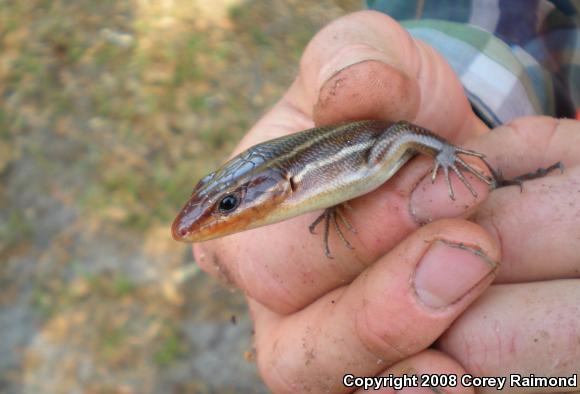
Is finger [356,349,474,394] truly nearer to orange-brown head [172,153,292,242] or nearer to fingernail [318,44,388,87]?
orange-brown head [172,153,292,242]

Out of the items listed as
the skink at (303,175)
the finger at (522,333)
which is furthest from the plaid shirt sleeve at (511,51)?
the finger at (522,333)

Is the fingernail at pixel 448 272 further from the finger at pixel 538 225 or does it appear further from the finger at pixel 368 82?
the finger at pixel 368 82

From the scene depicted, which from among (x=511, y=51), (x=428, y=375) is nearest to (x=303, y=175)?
(x=428, y=375)

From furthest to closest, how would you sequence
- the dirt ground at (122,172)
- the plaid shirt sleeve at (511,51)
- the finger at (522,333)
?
the dirt ground at (122,172), the plaid shirt sleeve at (511,51), the finger at (522,333)

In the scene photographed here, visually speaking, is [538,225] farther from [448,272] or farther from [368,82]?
[368,82]

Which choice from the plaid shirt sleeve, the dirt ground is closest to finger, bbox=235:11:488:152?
the plaid shirt sleeve

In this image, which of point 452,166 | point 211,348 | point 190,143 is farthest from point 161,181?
point 452,166

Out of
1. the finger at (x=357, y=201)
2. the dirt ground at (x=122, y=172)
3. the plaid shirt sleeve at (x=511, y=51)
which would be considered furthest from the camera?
the dirt ground at (x=122, y=172)

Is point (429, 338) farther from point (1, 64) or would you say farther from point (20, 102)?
point (1, 64)
